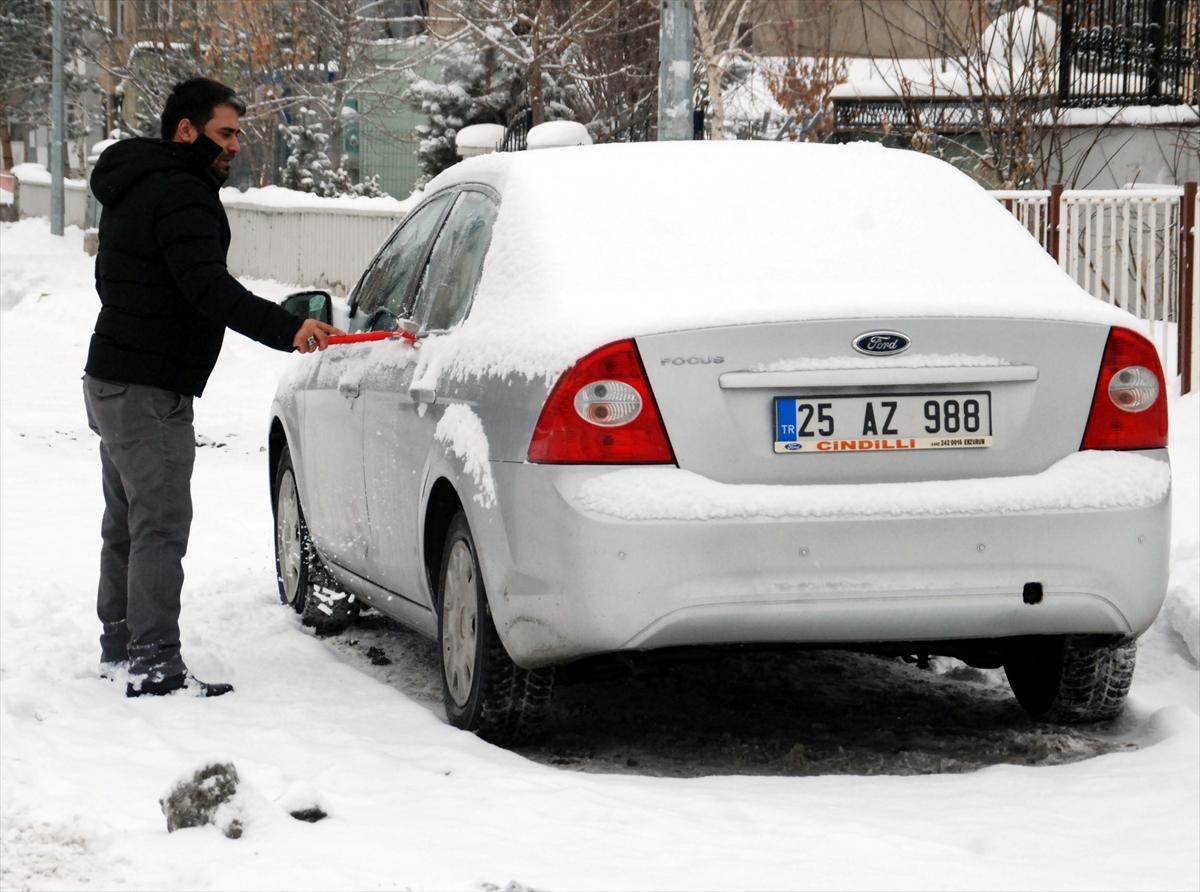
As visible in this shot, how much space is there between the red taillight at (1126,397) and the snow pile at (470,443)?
4.76 feet

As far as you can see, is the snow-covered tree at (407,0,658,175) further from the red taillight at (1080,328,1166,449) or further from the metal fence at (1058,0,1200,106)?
the red taillight at (1080,328,1166,449)

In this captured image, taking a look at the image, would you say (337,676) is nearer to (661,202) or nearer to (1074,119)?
(661,202)

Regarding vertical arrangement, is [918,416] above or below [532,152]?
below

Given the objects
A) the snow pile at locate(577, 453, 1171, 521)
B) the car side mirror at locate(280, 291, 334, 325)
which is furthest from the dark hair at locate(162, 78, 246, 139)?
the snow pile at locate(577, 453, 1171, 521)

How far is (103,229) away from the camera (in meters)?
6.27

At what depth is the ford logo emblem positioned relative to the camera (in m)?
4.87

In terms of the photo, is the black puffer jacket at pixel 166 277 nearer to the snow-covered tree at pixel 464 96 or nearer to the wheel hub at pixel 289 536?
the wheel hub at pixel 289 536

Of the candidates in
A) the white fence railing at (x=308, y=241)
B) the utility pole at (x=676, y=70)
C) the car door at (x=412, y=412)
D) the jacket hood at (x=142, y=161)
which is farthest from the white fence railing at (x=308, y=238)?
the car door at (x=412, y=412)

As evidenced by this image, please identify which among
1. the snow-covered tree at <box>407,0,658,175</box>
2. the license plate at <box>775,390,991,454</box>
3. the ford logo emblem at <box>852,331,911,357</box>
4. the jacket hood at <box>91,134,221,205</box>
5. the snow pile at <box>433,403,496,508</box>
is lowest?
the snow pile at <box>433,403,496,508</box>

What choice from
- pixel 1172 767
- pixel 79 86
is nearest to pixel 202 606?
pixel 1172 767

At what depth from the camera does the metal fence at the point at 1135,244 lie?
11.3 metres

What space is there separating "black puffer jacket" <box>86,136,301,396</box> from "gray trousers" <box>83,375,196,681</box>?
72 millimetres

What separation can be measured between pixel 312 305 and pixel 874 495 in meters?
2.45

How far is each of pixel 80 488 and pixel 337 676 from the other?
5095mm
